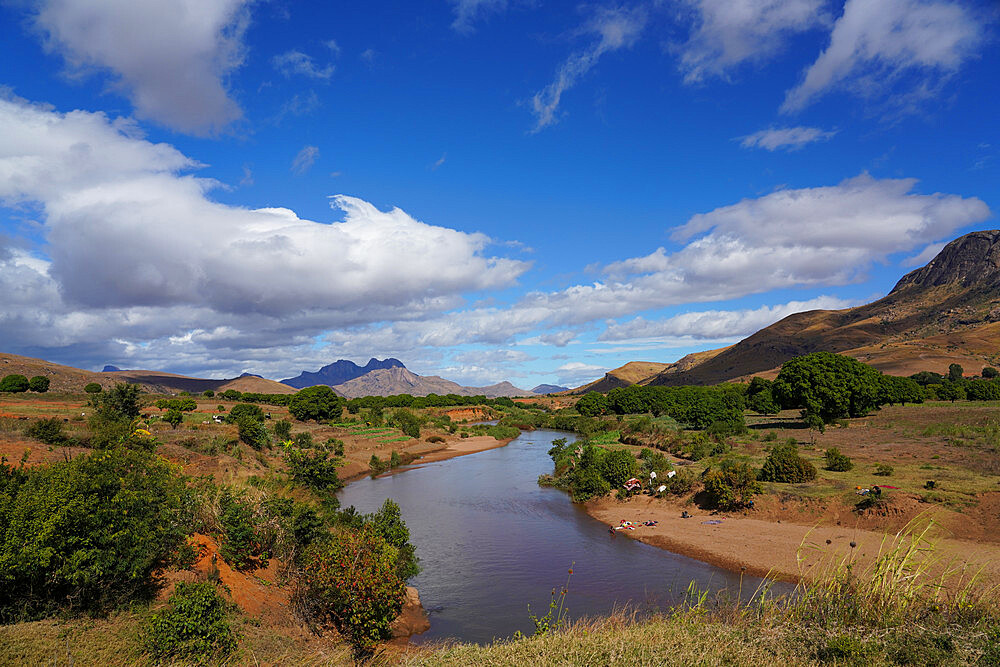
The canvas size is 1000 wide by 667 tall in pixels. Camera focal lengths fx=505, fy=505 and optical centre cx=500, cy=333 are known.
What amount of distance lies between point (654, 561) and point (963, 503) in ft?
44.5

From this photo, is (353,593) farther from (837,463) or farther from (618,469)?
(837,463)

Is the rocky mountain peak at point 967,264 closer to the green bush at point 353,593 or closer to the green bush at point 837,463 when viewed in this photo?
the green bush at point 837,463

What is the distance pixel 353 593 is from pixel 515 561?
444 inches

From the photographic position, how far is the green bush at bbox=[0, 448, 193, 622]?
9883 mm

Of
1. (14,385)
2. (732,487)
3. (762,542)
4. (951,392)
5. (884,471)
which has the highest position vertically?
(14,385)

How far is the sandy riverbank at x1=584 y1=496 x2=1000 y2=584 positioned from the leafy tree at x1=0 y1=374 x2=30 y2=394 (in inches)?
3048

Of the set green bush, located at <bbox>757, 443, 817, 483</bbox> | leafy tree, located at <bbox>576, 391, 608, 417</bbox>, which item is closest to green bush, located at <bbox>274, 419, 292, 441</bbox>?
green bush, located at <bbox>757, 443, 817, 483</bbox>

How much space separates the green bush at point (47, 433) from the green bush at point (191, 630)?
71.0 feet

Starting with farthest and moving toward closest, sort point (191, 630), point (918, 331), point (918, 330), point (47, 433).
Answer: point (918, 330) < point (918, 331) < point (47, 433) < point (191, 630)

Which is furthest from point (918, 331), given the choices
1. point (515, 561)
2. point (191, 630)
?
point (191, 630)

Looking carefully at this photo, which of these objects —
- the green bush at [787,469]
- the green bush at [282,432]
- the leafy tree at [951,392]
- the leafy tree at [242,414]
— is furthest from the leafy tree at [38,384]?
the leafy tree at [951,392]

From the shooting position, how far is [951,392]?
75.4 metres

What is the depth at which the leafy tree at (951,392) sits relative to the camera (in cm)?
7519

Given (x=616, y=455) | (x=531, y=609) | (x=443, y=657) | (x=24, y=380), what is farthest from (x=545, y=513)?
(x=24, y=380)
